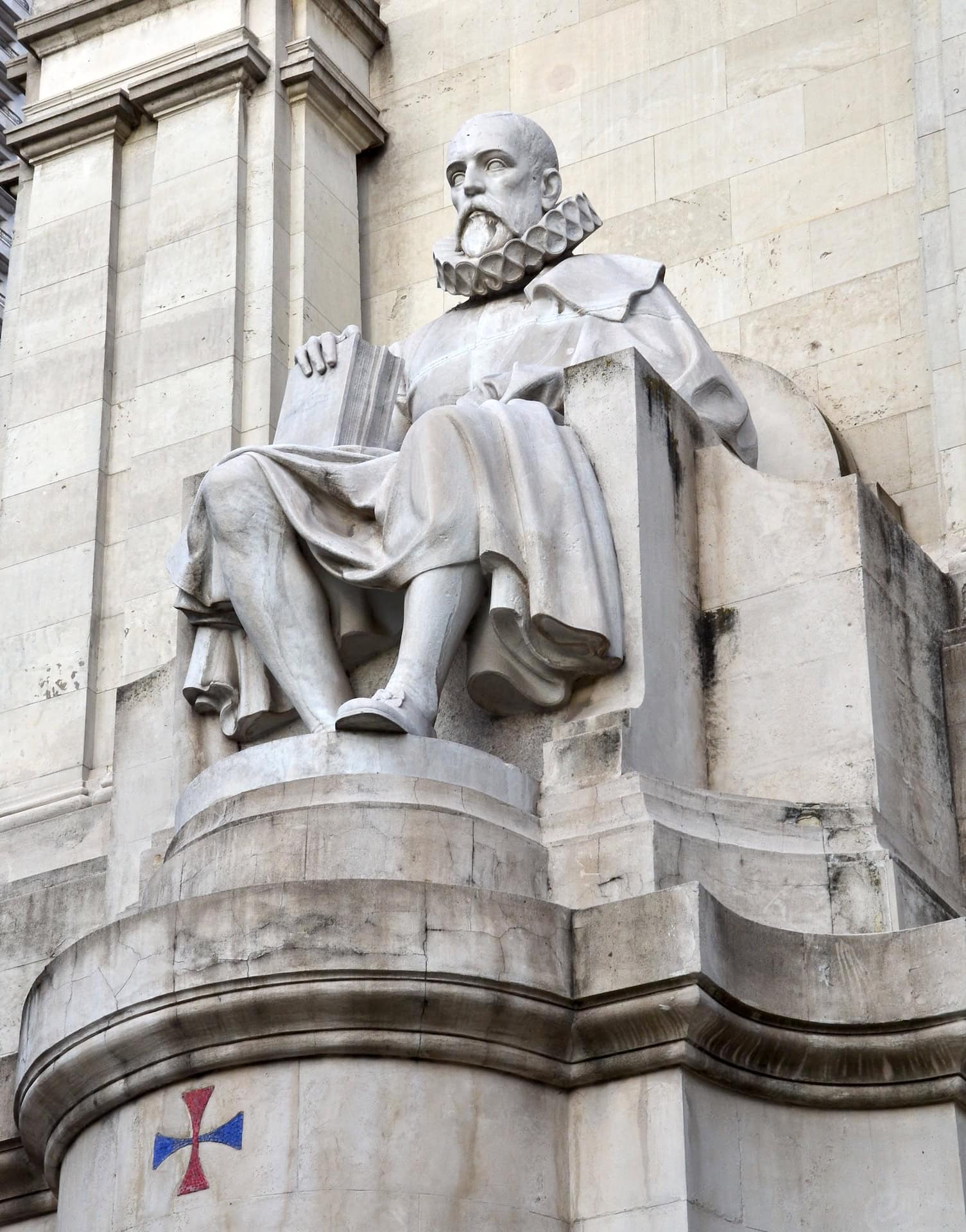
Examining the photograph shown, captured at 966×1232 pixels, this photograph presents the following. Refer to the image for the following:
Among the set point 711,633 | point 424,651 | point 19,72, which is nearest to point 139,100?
point 19,72

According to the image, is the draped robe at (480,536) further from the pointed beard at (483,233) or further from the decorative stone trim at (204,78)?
the decorative stone trim at (204,78)

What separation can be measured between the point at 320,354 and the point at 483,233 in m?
0.93

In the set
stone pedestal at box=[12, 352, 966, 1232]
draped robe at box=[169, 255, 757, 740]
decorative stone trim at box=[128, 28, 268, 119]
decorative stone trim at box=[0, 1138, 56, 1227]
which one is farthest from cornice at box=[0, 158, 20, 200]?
decorative stone trim at box=[0, 1138, 56, 1227]

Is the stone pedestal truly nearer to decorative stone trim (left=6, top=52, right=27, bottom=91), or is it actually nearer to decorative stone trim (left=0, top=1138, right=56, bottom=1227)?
decorative stone trim (left=0, top=1138, right=56, bottom=1227)

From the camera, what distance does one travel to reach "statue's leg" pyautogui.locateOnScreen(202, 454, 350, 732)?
32.3 ft

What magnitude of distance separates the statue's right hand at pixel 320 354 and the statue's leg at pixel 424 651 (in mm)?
2040

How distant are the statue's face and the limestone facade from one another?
4.86 ft

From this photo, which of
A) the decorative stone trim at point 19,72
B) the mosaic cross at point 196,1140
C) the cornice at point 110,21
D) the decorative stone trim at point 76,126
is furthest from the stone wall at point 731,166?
the mosaic cross at point 196,1140

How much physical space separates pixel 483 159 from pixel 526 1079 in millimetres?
4680

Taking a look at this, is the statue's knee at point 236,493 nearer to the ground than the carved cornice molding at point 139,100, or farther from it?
nearer to the ground

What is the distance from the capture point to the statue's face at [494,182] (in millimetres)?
11492

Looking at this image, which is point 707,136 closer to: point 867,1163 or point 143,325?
point 143,325

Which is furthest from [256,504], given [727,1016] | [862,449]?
[862,449]

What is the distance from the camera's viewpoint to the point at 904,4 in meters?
13.9
